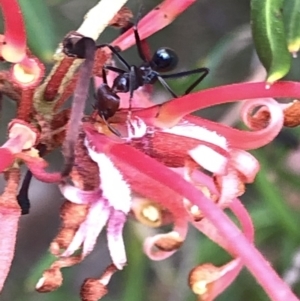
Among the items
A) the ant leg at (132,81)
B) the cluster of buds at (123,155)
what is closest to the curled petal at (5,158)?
the cluster of buds at (123,155)

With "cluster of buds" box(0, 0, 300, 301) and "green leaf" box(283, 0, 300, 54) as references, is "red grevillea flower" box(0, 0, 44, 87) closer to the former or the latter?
"cluster of buds" box(0, 0, 300, 301)

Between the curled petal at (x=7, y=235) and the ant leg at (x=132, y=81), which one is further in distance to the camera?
the ant leg at (x=132, y=81)

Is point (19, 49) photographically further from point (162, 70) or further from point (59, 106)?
point (162, 70)

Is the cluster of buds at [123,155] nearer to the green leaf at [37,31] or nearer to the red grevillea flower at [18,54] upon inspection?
the red grevillea flower at [18,54]

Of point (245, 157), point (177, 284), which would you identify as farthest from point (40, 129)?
point (177, 284)

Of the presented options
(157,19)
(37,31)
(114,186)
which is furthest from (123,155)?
(37,31)

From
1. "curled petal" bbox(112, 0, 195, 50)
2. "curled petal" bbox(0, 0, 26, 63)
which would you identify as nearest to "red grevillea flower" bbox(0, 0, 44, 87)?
"curled petal" bbox(0, 0, 26, 63)
